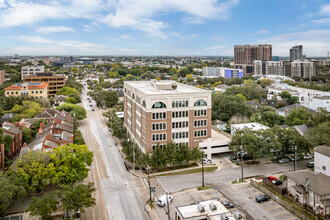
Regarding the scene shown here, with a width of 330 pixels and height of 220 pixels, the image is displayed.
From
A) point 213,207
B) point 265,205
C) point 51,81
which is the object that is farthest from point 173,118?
point 51,81

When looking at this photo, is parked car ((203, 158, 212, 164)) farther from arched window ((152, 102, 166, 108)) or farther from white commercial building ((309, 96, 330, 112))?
white commercial building ((309, 96, 330, 112))

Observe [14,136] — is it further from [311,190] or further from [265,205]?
[311,190]

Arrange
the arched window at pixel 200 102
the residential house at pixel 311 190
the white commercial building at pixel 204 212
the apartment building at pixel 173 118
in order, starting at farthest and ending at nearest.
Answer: the arched window at pixel 200 102, the apartment building at pixel 173 118, the residential house at pixel 311 190, the white commercial building at pixel 204 212

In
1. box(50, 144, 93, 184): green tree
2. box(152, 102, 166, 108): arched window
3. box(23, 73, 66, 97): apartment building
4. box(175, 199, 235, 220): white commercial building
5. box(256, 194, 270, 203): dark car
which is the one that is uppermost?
box(23, 73, 66, 97): apartment building

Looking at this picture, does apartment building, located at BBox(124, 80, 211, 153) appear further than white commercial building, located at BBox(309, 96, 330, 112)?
No

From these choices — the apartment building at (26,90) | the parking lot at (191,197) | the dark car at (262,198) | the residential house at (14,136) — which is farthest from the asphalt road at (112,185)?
the apartment building at (26,90)

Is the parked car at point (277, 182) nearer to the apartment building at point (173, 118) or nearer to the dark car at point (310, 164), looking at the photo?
the dark car at point (310, 164)

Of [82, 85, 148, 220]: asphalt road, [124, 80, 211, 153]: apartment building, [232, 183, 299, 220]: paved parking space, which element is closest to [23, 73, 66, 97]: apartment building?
[82, 85, 148, 220]: asphalt road

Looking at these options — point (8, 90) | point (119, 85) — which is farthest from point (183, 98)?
point (119, 85)
